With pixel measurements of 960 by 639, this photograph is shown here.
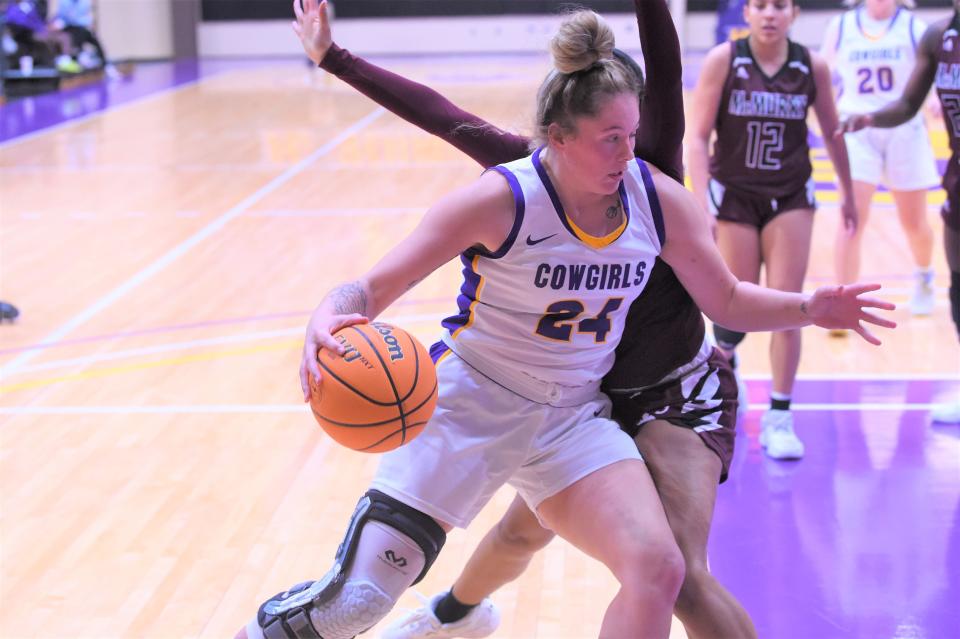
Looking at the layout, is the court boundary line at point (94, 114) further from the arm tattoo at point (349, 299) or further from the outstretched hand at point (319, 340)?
the outstretched hand at point (319, 340)

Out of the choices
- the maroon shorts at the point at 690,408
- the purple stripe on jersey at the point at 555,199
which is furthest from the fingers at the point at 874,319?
the purple stripe on jersey at the point at 555,199

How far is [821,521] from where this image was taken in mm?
4242

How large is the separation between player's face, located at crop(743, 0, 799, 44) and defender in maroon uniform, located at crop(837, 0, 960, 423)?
470 mm

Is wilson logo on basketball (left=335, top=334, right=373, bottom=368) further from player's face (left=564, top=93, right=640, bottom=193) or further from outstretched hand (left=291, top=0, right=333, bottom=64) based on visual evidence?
outstretched hand (left=291, top=0, right=333, bottom=64)

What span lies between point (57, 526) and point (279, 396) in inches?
59.8

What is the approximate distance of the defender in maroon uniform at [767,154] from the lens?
4.84 meters

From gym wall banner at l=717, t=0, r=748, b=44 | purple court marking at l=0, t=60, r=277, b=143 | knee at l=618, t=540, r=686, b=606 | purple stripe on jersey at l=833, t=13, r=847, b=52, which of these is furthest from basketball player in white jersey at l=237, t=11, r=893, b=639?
gym wall banner at l=717, t=0, r=748, b=44

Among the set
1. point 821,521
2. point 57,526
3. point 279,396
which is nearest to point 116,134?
point 279,396

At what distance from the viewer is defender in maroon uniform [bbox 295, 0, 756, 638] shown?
2762mm

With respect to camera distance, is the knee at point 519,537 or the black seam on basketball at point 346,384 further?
the knee at point 519,537

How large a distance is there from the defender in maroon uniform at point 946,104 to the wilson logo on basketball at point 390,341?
2.79 m

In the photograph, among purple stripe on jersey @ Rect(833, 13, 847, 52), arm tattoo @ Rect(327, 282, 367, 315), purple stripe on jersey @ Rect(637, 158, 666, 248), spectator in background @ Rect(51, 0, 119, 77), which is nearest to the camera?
arm tattoo @ Rect(327, 282, 367, 315)

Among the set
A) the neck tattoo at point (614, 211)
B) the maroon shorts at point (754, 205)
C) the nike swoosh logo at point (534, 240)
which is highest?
the neck tattoo at point (614, 211)

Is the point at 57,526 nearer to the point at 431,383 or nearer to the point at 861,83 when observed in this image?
the point at 431,383
